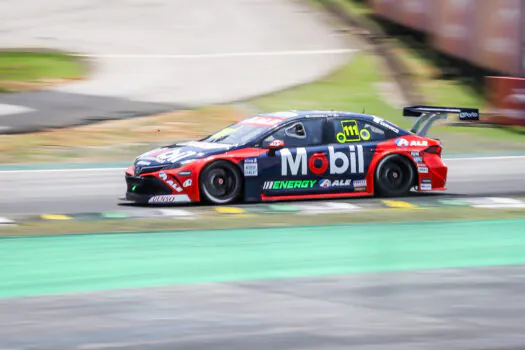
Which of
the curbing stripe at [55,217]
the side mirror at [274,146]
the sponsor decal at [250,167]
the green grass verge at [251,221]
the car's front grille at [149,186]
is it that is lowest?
the green grass verge at [251,221]

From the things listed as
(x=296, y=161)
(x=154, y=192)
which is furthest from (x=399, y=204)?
(x=154, y=192)

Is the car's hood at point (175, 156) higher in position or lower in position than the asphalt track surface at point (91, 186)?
higher

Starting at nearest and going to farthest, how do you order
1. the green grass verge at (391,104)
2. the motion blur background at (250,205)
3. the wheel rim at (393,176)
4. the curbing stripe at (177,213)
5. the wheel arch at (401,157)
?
the motion blur background at (250,205) < the curbing stripe at (177,213) < the wheel arch at (401,157) < the wheel rim at (393,176) < the green grass verge at (391,104)

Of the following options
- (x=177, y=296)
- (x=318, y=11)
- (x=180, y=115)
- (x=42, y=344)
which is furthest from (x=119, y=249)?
(x=318, y=11)

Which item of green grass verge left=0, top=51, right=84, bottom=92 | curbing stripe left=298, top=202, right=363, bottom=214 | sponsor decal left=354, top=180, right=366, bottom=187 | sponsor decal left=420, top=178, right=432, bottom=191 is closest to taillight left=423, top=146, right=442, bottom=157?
sponsor decal left=420, top=178, right=432, bottom=191

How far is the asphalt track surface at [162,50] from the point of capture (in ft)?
76.5

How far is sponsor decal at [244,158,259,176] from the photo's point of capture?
13.5 meters

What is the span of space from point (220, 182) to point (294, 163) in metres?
0.98

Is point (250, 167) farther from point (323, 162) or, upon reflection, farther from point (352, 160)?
point (352, 160)

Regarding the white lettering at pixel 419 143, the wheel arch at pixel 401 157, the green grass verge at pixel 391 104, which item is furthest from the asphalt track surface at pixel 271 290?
the green grass verge at pixel 391 104

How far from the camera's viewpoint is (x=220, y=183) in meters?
13.5

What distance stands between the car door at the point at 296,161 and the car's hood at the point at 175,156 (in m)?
0.59

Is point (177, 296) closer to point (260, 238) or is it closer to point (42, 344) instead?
point (42, 344)

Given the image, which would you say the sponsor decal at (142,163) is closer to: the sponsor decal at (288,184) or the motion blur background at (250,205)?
the motion blur background at (250,205)
